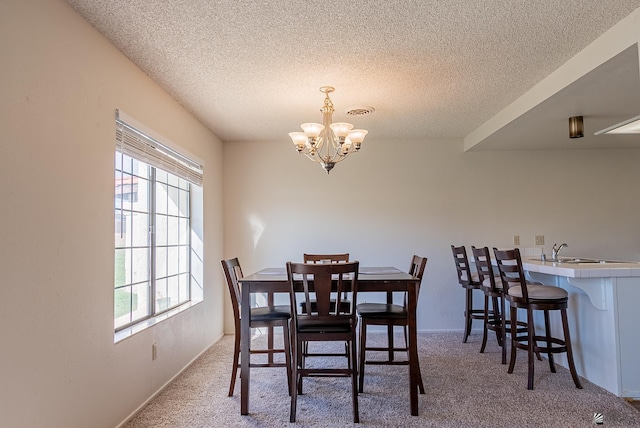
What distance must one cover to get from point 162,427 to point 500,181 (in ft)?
14.0

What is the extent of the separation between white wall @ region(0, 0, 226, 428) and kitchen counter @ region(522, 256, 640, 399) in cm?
305

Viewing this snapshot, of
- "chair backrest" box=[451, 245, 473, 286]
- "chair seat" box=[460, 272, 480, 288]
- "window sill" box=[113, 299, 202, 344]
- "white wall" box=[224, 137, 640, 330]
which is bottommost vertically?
"window sill" box=[113, 299, 202, 344]

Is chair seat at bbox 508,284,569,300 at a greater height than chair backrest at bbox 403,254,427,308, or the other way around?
chair backrest at bbox 403,254,427,308

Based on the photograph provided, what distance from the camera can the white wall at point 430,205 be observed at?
4871mm

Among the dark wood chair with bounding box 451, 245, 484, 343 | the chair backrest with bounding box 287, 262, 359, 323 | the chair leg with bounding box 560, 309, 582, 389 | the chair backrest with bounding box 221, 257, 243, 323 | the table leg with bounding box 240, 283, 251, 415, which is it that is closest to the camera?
the chair backrest with bounding box 287, 262, 359, 323

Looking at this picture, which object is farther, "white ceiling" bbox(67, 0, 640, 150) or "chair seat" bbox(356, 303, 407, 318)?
"chair seat" bbox(356, 303, 407, 318)

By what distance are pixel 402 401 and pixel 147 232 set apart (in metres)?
2.22

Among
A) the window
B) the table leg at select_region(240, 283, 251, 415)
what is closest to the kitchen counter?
the table leg at select_region(240, 283, 251, 415)

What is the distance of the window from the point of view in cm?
274

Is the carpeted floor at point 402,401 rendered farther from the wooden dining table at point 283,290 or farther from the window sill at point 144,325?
the window sill at point 144,325

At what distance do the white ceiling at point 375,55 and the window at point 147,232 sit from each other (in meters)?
0.59

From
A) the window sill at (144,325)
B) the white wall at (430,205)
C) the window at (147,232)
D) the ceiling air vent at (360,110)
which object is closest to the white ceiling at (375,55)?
the ceiling air vent at (360,110)

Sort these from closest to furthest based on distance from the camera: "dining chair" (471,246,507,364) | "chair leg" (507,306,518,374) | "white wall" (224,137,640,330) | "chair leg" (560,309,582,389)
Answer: "chair leg" (560,309,582,389) < "chair leg" (507,306,518,374) < "dining chair" (471,246,507,364) < "white wall" (224,137,640,330)

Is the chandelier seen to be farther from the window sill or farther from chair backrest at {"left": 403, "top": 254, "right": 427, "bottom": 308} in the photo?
the window sill
